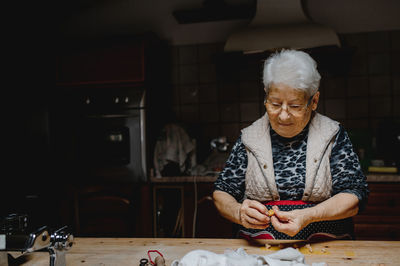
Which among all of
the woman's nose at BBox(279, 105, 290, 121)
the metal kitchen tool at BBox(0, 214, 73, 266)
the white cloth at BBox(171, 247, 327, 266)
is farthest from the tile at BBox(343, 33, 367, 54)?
the metal kitchen tool at BBox(0, 214, 73, 266)

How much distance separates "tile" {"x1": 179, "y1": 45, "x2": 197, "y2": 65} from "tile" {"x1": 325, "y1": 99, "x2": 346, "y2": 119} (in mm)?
1406

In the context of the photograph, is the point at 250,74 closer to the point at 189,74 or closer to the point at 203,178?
the point at 189,74

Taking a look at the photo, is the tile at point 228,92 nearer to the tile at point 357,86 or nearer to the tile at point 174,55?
the tile at point 174,55

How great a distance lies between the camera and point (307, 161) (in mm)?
1380

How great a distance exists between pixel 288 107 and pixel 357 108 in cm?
208

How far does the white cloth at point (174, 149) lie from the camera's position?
283 cm

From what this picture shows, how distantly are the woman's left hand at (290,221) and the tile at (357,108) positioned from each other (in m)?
2.25

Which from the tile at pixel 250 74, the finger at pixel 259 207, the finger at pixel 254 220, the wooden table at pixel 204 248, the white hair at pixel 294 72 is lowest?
the wooden table at pixel 204 248

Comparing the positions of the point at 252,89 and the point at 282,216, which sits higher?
the point at 252,89

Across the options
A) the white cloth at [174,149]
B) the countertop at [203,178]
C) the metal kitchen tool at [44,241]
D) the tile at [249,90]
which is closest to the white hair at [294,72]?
the metal kitchen tool at [44,241]

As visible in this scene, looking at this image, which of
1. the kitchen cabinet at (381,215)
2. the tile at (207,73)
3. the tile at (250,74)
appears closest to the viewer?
the kitchen cabinet at (381,215)

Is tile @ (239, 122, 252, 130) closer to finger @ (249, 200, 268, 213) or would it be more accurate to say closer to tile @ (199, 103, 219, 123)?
tile @ (199, 103, 219, 123)

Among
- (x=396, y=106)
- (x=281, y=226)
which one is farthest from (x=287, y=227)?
(x=396, y=106)

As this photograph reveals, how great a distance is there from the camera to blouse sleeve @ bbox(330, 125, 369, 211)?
131cm
